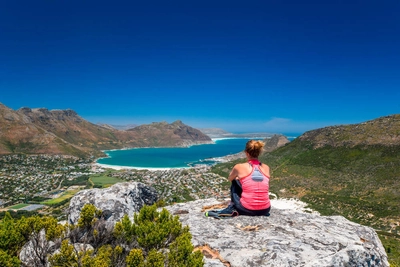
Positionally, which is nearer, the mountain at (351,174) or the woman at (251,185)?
the woman at (251,185)

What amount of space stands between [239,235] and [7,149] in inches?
7895

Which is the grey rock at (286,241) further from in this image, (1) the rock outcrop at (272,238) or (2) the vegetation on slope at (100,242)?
(2) the vegetation on slope at (100,242)

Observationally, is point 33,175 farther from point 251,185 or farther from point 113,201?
point 251,185

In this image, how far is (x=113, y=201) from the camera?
8133 mm

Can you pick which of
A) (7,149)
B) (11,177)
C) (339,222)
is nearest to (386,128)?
(339,222)

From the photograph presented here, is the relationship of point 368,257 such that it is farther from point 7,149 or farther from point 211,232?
point 7,149

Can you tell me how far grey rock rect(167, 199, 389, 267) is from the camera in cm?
504

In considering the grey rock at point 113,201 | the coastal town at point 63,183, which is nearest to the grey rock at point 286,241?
the grey rock at point 113,201

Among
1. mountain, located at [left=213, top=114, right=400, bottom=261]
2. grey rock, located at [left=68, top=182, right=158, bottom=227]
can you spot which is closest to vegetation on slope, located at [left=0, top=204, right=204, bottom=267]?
grey rock, located at [left=68, top=182, right=158, bottom=227]

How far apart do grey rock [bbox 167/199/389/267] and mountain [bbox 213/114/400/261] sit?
1067 inches

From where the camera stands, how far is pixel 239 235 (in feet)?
19.7

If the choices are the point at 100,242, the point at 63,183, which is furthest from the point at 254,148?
the point at 63,183

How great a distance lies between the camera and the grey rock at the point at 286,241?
5.04 metres

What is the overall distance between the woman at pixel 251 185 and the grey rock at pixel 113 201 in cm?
323
